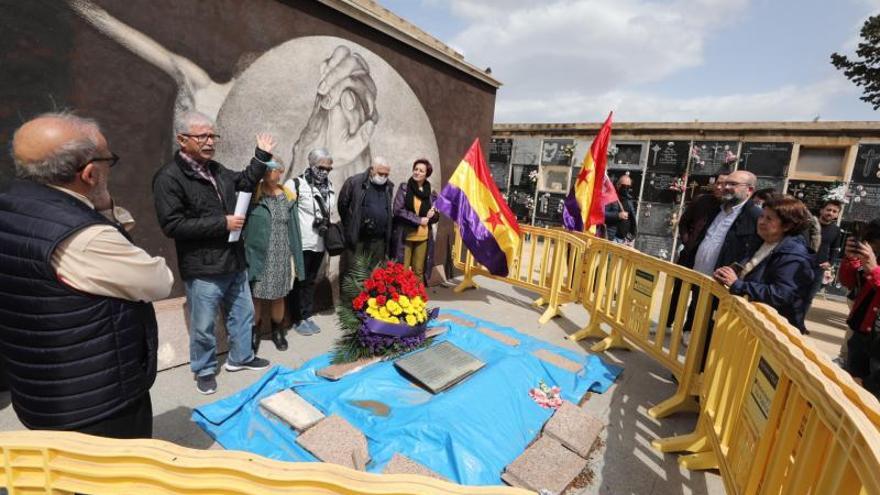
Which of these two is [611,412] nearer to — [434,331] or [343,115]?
[434,331]

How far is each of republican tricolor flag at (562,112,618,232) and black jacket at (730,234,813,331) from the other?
9.46 ft

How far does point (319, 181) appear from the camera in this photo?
4277 millimetres

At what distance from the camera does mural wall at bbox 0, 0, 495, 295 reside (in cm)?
275

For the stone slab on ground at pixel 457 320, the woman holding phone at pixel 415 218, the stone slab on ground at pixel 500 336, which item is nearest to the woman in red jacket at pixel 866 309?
the stone slab on ground at pixel 500 336

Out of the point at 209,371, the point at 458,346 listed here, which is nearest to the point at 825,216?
the point at 458,346

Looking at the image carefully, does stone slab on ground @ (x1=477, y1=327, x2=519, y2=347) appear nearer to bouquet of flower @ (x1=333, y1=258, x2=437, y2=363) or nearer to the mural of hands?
bouquet of flower @ (x1=333, y1=258, x2=437, y2=363)

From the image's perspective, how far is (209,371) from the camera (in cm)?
319

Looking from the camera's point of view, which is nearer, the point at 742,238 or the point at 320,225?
the point at 742,238

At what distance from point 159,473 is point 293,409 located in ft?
7.01

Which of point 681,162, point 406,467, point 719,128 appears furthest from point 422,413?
point 719,128

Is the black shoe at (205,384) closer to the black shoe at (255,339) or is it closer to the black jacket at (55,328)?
the black shoe at (255,339)

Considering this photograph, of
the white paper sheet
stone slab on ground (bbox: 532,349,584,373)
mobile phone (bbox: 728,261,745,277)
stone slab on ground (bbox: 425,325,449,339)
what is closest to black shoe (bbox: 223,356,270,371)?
the white paper sheet

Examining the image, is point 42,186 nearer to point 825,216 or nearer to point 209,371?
point 209,371

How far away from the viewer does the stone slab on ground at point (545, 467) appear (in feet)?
8.05
